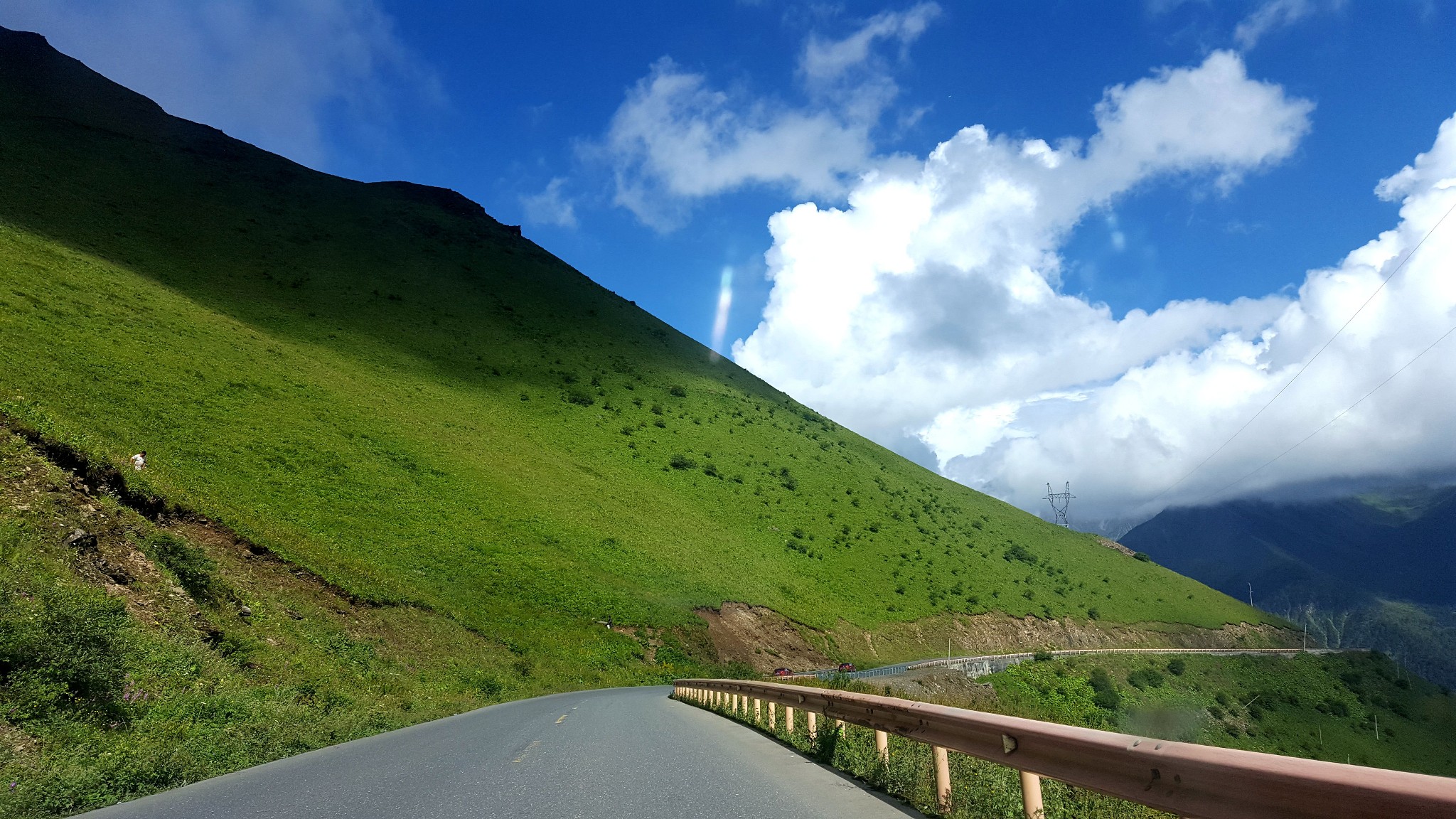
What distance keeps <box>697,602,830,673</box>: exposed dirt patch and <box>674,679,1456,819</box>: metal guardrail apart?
44.3 meters

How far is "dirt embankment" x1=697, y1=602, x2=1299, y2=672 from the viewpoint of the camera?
52.7 meters

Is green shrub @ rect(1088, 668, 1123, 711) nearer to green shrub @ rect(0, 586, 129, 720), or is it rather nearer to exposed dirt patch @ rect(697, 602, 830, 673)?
exposed dirt patch @ rect(697, 602, 830, 673)

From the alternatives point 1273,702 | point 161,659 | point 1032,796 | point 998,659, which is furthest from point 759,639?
point 1032,796

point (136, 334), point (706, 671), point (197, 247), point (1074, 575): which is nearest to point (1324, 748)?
point (1074, 575)

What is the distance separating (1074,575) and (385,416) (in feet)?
263

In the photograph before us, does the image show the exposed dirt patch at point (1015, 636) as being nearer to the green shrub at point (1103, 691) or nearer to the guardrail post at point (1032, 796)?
the green shrub at point (1103, 691)

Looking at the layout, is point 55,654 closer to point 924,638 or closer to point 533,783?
point 533,783

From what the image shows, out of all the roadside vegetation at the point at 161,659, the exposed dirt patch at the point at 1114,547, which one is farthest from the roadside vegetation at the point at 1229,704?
the exposed dirt patch at the point at 1114,547

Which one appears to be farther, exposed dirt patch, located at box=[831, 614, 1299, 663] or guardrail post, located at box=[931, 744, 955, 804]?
exposed dirt patch, located at box=[831, 614, 1299, 663]

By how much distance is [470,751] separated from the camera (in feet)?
36.1

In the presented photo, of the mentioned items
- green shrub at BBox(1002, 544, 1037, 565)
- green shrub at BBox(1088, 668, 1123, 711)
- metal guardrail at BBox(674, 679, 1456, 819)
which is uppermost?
green shrub at BBox(1002, 544, 1037, 565)

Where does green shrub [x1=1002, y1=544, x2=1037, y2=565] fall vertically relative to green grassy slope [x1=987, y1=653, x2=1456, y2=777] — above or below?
A: above

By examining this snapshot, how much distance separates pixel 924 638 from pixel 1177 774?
221ft

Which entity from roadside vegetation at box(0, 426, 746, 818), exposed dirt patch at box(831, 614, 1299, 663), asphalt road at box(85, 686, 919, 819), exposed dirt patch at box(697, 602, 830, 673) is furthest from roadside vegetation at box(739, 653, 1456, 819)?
exposed dirt patch at box(697, 602, 830, 673)
